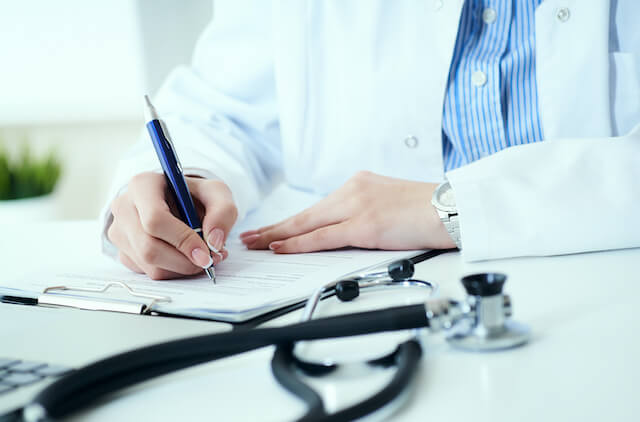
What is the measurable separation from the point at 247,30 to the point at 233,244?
47 centimetres

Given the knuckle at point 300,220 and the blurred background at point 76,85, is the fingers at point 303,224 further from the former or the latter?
the blurred background at point 76,85

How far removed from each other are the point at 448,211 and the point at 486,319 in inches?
10.4

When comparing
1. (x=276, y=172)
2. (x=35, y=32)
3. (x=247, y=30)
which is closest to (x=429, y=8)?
(x=247, y=30)

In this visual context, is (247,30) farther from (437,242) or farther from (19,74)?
(19,74)

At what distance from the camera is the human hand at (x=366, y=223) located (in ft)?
1.88

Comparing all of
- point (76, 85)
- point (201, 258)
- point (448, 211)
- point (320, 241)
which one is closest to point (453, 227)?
point (448, 211)

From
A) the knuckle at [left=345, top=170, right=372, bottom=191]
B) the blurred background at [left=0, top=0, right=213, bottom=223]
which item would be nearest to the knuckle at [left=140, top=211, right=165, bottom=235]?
the knuckle at [left=345, top=170, right=372, bottom=191]

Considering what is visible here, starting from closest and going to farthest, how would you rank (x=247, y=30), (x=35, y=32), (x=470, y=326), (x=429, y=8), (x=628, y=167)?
(x=470, y=326)
(x=628, y=167)
(x=429, y=8)
(x=247, y=30)
(x=35, y=32)

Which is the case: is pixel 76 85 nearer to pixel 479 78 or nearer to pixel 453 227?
pixel 479 78

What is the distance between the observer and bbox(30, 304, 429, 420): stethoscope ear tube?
0.85 feet

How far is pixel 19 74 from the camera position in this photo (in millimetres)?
2303

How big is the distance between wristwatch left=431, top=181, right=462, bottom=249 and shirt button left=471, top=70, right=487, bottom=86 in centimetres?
25

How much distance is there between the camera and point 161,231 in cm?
52

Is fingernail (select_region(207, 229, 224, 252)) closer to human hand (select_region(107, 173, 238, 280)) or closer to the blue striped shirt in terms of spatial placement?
human hand (select_region(107, 173, 238, 280))
